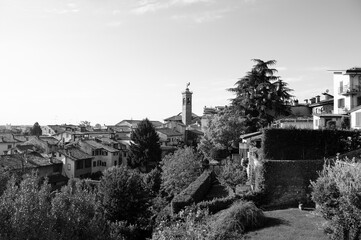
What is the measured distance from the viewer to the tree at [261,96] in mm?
42594

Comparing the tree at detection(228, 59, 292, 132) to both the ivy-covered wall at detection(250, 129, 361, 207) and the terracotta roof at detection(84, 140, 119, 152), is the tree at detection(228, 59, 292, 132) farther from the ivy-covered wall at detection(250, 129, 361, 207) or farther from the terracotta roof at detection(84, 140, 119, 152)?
the terracotta roof at detection(84, 140, 119, 152)

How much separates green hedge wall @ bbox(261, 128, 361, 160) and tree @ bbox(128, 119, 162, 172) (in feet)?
123

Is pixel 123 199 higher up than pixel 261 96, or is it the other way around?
pixel 261 96

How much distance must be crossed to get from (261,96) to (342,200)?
98.0ft

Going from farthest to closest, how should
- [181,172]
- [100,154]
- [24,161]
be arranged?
[100,154] < [24,161] < [181,172]

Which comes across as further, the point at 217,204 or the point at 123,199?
the point at 123,199

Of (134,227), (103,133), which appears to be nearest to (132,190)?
(134,227)

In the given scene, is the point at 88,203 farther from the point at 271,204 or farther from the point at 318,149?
the point at 318,149

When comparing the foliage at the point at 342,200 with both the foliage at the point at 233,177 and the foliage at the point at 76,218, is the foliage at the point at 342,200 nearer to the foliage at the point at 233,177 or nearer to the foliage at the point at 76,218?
the foliage at the point at 76,218

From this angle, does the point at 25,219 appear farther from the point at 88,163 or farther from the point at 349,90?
the point at 88,163

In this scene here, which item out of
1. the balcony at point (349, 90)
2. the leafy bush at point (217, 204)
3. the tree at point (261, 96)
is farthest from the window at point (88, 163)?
the balcony at point (349, 90)

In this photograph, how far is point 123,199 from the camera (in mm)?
27750

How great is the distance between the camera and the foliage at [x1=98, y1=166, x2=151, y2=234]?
27.5m

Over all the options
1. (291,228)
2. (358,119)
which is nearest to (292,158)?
(291,228)
